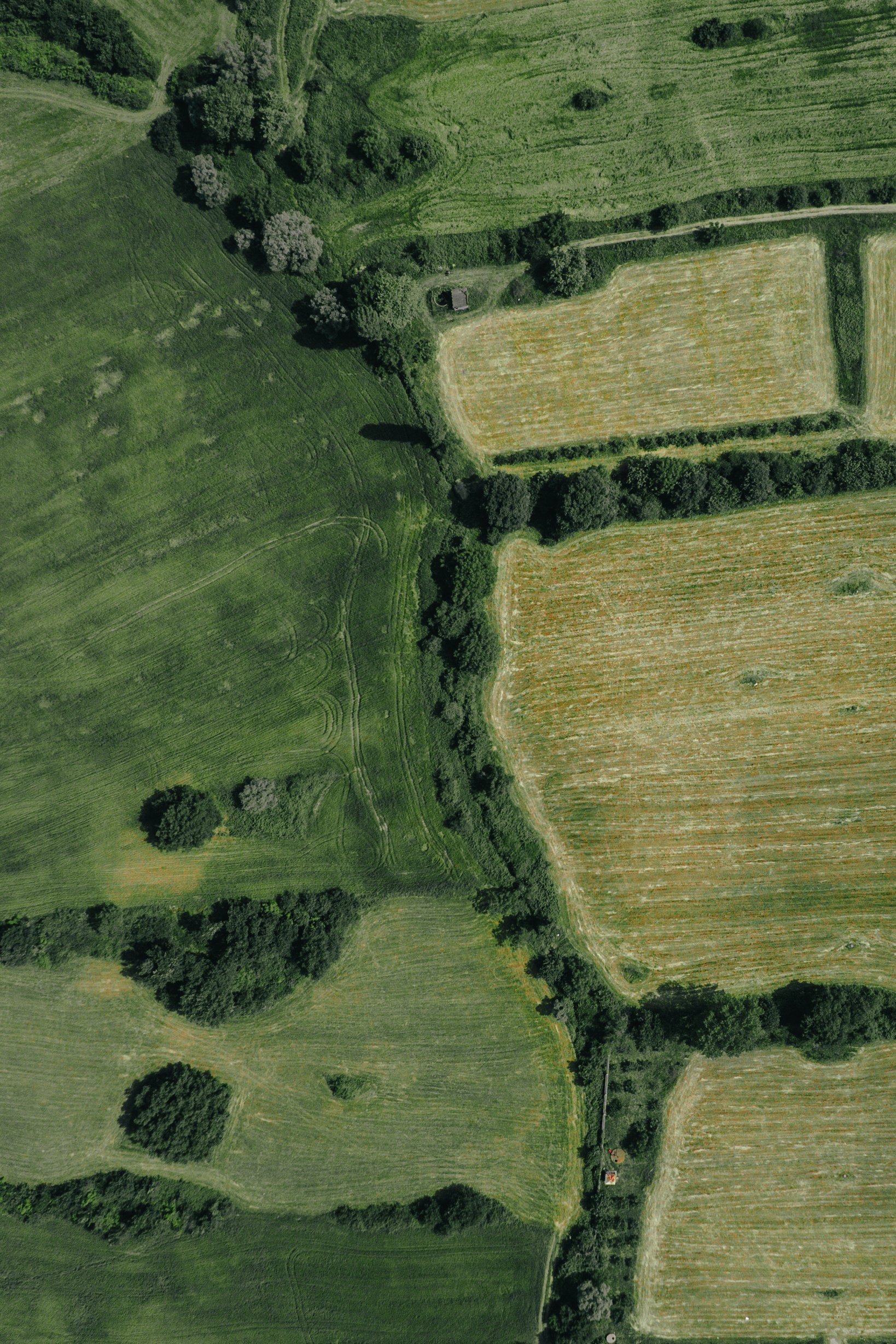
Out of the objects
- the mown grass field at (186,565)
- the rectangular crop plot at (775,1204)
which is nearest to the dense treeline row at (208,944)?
the mown grass field at (186,565)

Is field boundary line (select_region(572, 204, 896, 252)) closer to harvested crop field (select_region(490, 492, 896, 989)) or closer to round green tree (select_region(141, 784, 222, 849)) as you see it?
harvested crop field (select_region(490, 492, 896, 989))

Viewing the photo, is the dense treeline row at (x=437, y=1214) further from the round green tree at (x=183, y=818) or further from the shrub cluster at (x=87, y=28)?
the shrub cluster at (x=87, y=28)

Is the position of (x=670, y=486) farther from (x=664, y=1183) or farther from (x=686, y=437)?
(x=664, y=1183)

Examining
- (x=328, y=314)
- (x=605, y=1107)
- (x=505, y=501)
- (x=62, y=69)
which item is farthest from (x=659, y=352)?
(x=605, y=1107)

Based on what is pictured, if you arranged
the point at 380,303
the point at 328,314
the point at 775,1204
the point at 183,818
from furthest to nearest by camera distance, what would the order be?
the point at 775,1204, the point at 183,818, the point at 328,314, the point at 380,303

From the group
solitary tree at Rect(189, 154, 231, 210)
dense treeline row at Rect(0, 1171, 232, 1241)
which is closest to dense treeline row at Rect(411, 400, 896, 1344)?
solitary tree at Rect(189, 154, 231, 210)

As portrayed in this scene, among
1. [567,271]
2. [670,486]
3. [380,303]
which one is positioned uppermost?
[380,303]

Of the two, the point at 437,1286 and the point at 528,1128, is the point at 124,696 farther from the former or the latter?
the point at 437,1286

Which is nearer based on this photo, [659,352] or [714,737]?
[659,352]
